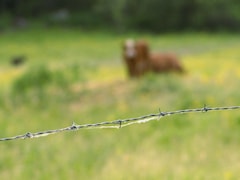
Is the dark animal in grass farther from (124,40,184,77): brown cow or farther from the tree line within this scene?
the tree line

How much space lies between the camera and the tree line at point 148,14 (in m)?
36.5

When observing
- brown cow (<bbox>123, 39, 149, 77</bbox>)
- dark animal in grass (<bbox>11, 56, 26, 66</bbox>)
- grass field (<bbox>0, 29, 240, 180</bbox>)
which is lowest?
grass field (<bbox>0, 29, 240, 180</bbox>)

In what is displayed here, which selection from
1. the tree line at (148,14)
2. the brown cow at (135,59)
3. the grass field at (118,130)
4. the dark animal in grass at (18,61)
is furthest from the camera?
the tree line at (148,14)

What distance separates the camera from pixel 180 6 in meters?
37.7

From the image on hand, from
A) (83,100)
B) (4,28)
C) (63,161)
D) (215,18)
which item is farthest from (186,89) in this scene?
(4,28)

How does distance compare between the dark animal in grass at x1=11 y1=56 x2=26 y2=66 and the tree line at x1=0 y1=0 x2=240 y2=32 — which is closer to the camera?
the dark animal in grass at x1=11 y1=56 x2=26 y2=66

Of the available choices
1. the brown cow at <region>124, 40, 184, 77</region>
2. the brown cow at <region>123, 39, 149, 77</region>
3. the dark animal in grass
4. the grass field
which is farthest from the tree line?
the brown cow at <region>123, 39, 149, 77</region>

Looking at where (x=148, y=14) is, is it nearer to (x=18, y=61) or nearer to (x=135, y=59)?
(x=18, y=61)

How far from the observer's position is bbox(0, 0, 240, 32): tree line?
36500 millimetres

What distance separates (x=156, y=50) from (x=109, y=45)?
3.35m

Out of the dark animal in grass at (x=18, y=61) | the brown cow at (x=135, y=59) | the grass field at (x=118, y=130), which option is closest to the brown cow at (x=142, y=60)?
the brown cow at (x=135, y=59)

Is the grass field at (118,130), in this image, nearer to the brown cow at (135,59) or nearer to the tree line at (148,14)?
the brown cow at (135,59)

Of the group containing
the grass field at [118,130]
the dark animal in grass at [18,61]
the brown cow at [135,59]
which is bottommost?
the grass field at [118,130]

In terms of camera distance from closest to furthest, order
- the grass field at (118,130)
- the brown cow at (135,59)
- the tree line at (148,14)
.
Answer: the grass field at (118,130), the brown cow at (135,59), the tree line at (148,14)
